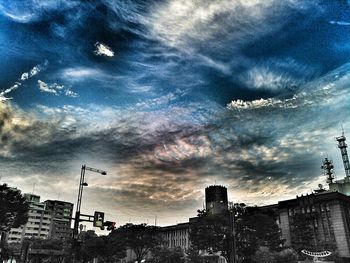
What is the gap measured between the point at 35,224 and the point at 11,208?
134777 millimetres

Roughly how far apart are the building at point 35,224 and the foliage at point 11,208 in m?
124

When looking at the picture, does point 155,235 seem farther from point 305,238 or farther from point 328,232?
point 328,232

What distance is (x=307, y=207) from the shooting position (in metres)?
79.9

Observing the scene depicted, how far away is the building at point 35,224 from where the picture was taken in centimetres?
16025

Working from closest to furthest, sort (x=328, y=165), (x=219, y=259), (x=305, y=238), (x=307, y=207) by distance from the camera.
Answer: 1. (x=305, y=238)
2. (x=307, y=207)
3. (x=219, y=259)
4. (x=328, y=165)

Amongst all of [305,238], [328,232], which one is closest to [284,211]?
[328,232]

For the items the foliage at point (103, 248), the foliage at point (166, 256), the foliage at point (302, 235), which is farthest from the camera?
the foliage at point (166, 256)

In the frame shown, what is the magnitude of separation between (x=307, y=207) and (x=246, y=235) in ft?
107

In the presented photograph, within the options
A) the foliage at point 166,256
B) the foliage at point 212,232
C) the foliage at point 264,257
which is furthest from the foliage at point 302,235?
the foliage at point 166,256

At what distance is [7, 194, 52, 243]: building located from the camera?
160 meters

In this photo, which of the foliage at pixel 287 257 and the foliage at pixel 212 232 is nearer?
the foliage at pixel 212 232

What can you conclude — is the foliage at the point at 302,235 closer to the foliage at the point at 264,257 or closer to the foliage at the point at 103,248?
the foliage at the point at 264,257

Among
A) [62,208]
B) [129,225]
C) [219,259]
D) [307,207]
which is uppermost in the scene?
[62,208]

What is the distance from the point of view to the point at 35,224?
166 metres
